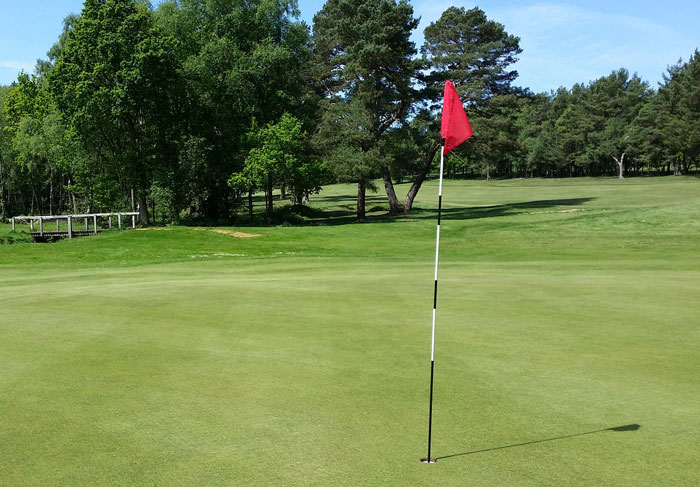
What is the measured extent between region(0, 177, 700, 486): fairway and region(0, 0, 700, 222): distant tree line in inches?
1209

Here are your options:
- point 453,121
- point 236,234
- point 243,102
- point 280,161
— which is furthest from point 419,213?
point 453,121

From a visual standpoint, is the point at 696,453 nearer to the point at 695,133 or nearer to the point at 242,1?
the point at 242,1

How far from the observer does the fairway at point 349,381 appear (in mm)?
4836

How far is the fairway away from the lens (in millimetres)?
4836

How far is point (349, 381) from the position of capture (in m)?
6.90

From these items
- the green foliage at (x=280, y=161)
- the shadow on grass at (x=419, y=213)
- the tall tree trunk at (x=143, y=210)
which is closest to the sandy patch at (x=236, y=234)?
the green foliage at (x=280, y=161)

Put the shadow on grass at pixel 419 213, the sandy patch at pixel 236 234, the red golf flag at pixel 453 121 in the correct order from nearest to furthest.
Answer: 1. the red golf flag at pixel 453 121
2. the sandy patch at pixel 236 234
3. the shadow on grass at pixel 419 213

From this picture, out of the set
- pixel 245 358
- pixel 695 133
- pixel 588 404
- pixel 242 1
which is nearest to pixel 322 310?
pixel 245 358

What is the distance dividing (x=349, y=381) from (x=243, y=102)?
148ft

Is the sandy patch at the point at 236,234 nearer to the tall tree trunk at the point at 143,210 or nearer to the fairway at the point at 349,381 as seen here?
the tall tree trunk at the point at 143,210

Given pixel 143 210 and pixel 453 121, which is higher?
pixel 453 121

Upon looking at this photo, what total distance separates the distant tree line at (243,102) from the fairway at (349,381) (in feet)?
101

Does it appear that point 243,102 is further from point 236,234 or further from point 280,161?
point 236,234

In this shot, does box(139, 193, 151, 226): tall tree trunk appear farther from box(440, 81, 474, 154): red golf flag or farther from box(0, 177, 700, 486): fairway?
box(440, 81, 474, 154): red golf flag
